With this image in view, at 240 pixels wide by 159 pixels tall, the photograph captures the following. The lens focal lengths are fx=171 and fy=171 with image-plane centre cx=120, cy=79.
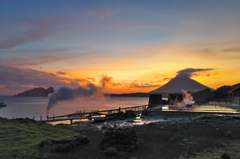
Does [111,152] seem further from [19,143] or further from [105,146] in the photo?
[19,143]

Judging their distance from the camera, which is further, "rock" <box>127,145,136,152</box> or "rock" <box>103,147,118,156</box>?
"rock" <box>127,145,136,152</box>

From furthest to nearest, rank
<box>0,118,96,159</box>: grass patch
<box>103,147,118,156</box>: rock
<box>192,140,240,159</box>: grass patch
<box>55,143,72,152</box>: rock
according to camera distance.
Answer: <box>55,143,72,152</box>: rock → <box>103,147,118,156</box>: rock → <box>0,118,96,159</box>: grass patch → <box>192,140,240,159</box>: grass patch

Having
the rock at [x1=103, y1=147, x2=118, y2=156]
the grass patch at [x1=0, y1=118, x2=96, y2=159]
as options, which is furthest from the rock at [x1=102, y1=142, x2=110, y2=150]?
the grass patch at [x1=0, y1=118, x2=96, y2=159]

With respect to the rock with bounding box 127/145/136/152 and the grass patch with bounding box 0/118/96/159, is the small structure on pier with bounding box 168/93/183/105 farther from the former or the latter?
the grass patch with bounding box 0/118/96/159

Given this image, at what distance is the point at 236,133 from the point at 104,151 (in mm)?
11532

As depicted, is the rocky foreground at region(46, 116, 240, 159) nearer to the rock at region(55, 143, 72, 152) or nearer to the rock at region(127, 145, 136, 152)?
the rock at region(127, 145, 136, 152)

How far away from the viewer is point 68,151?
11555 millimetres

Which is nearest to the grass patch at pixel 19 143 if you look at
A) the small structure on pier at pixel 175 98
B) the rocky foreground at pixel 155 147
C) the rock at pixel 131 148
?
the rocky foreground at pixel 155 147

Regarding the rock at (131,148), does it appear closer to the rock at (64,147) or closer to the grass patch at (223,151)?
the grass patch at (223,151)

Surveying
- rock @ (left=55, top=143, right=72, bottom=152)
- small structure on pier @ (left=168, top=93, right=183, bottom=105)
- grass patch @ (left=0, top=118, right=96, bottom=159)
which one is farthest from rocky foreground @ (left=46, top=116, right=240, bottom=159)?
small structure on pier @ (left=168, top=93, right=183, bottom=105)

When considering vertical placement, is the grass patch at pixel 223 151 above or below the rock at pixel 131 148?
above

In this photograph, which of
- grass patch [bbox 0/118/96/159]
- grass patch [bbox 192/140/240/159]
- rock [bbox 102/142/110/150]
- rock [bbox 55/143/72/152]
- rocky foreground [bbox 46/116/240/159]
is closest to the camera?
grass patch [bbox 192/140/240/159]

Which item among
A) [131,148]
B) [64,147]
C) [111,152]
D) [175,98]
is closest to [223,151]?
[131,148]

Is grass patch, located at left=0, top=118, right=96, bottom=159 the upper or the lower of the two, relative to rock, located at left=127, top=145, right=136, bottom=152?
upper
